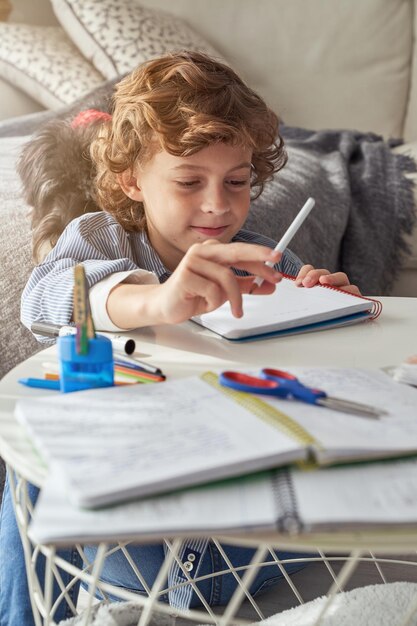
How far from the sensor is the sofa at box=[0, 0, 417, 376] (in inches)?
97.9

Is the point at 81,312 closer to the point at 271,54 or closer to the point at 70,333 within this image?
the point at 70,333

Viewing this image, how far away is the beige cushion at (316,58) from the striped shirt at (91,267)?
1578mm

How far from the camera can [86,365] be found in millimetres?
754

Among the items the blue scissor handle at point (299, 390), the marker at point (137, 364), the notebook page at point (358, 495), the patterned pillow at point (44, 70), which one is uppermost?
the notebook page at point (358, 495)

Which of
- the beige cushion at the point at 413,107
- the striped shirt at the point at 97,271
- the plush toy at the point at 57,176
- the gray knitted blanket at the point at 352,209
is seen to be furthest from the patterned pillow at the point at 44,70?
the striped shirt at the point at 97,271

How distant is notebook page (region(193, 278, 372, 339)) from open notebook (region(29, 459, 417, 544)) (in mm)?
393

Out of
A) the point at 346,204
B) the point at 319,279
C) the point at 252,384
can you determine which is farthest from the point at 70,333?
the point at 346,204

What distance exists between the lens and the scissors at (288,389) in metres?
0.68

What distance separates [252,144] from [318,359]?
447mm

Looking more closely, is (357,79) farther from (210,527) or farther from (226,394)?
(210,527)

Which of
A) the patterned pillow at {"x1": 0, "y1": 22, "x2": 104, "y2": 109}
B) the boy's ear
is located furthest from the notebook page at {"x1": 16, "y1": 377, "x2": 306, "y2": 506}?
the patterned pillow at {"x1": 0, "y1": 22, "x2": 104, "y2": 109}

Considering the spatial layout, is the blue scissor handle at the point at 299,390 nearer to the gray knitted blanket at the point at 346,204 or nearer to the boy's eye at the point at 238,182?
the boy's eye at the point at 238,182

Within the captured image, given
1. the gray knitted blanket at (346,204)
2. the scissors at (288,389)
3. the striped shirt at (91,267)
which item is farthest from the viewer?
the gray knitted blanket at (346,204)

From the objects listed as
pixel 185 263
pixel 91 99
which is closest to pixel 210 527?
pixel 185 263
